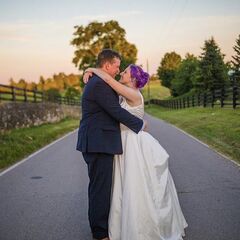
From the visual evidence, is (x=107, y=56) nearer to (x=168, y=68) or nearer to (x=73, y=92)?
(x=73, y=92)

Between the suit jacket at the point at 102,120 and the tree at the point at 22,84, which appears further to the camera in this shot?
the tree at the point at 22,84

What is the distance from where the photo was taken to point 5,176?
9.51m

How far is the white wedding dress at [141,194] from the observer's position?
4.70 meters

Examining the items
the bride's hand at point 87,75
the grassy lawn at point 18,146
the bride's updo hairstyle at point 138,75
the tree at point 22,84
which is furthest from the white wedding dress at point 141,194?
the tree at point 22,84

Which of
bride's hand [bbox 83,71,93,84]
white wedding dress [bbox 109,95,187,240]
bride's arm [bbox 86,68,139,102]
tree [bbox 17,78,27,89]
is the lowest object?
white wedding dress [bbox 109,95,187,240]

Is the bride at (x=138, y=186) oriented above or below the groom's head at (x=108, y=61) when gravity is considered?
below

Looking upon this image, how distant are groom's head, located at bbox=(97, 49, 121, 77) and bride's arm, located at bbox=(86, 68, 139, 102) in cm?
7

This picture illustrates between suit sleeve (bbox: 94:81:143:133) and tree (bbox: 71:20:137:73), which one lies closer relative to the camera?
suit sleeve (bbox: 94:81:143:133)

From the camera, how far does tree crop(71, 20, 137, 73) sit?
213 ft

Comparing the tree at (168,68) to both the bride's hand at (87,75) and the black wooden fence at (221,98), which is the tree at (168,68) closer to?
the black wooden fence at (221,98)

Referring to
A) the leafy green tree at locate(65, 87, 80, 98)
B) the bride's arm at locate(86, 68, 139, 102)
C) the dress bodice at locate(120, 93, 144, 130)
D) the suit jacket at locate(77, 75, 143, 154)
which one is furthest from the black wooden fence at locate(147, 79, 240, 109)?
the leafy green tree at locate(65, 87, 80, 98)

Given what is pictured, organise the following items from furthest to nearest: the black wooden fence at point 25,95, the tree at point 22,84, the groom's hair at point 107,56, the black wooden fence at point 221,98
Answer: the tree at point 22,84
the black wooden fence at point 221,98
the black wooden fence at point 25,95
the groom's hair at point 107,56

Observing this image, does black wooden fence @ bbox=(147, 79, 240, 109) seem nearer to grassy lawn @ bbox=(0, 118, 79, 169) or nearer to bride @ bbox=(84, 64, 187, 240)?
grassy lawn @ bbox=(0, 118, 79, 169)

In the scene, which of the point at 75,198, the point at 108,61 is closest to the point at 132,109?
the point at 108,61
